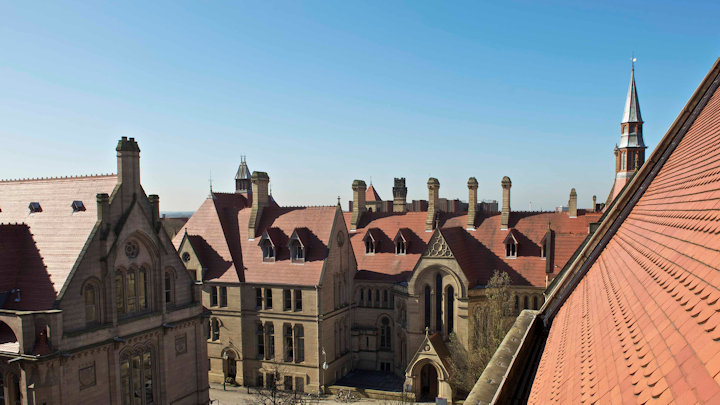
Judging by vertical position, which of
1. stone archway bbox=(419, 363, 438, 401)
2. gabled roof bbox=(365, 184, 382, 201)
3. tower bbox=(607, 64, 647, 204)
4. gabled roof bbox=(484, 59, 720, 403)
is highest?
tower bbox=(607, 64, 647, 204)

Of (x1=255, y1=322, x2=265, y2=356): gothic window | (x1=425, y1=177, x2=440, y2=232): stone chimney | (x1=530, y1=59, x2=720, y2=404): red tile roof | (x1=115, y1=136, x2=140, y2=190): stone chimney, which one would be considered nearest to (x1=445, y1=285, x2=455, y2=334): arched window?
(x1=425, y1=177, x2=440, y2=232): stone chimney

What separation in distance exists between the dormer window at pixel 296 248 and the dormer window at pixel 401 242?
9.27m

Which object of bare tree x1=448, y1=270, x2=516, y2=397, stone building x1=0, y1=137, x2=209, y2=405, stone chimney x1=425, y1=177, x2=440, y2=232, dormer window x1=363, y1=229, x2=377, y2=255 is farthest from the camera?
dormer window x1=363, y1=229, x2=377, y2=255

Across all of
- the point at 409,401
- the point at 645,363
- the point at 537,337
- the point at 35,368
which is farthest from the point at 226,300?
the point at 645,363

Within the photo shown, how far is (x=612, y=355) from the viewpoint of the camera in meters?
5.77

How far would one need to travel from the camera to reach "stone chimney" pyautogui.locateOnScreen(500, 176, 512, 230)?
A: 45.9 meters

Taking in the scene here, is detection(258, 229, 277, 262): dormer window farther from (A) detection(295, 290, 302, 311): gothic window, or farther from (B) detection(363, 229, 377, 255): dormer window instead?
(B) detection(363, 229, 377, 255): dormer window

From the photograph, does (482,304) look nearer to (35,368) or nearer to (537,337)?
(537,337)

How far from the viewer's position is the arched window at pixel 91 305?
26969mm

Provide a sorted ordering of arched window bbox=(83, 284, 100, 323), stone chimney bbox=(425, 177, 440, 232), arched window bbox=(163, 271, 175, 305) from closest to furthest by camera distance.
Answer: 1. arched window bbox=(83, 284, 100, 323)
2. arched window bbox=(163, 271, 175, 305)
3. stone chimney bbox=(425, 177, 440, 232)

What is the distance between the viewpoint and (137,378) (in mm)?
30078

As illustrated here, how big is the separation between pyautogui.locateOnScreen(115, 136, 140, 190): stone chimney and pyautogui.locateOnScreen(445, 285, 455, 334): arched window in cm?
2485

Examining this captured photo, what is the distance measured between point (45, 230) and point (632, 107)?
6452 centimetres

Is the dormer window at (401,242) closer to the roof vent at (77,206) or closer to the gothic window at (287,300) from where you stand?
the gothic window at (287,300)
